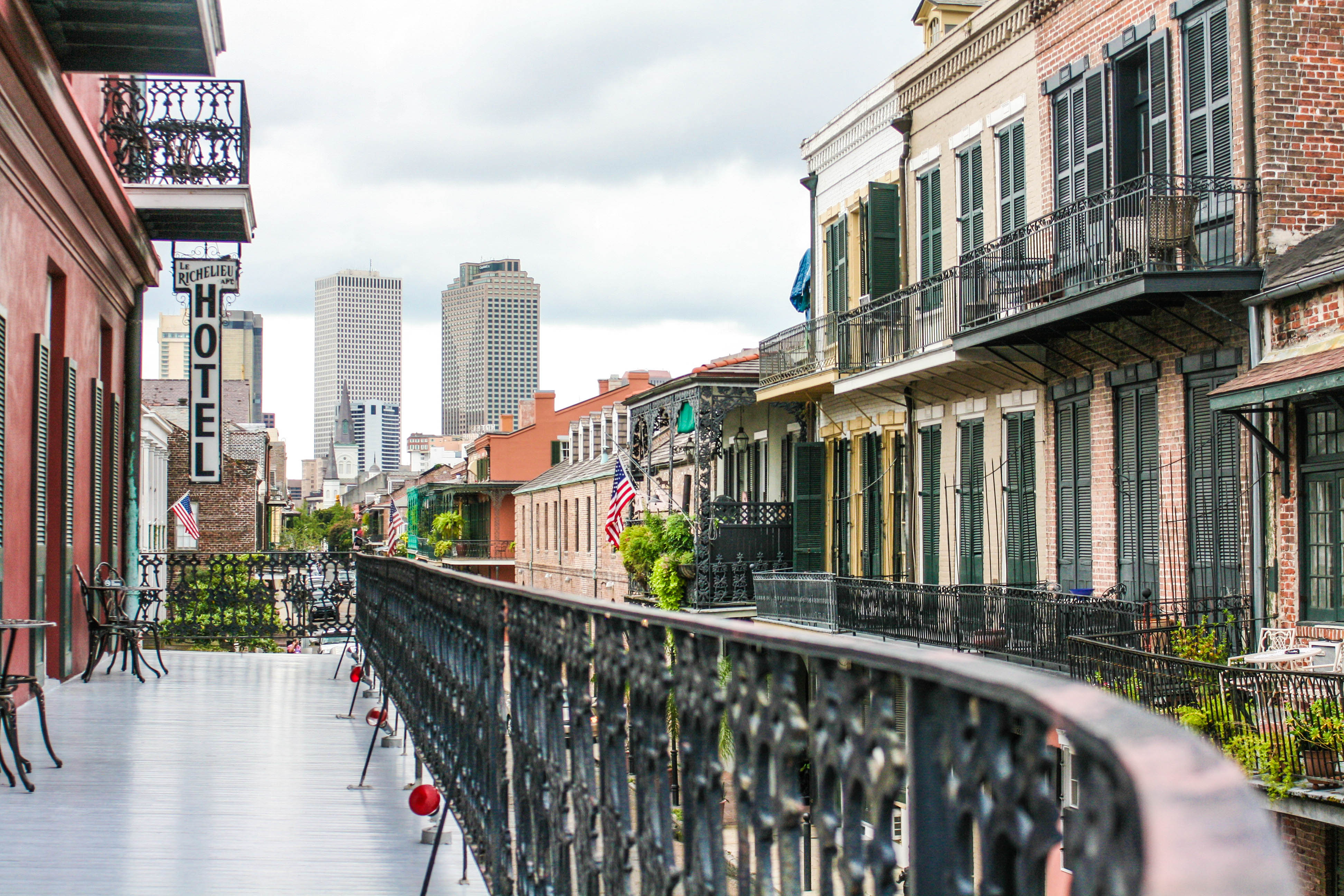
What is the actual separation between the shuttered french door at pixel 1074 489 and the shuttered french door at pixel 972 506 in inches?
75.8

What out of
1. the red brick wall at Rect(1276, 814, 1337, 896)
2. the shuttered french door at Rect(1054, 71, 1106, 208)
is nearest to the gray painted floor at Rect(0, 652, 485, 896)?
the red brick wall at Rect(1276, 814, 1337, 896)

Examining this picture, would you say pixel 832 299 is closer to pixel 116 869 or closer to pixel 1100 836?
pixel 116 869

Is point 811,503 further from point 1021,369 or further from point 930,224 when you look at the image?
point 1021,369

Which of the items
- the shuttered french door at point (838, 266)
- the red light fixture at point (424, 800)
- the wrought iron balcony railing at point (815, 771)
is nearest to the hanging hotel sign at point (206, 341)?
the shuttered french door at point (838, 266)

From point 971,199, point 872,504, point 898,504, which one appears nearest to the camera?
point 971,199

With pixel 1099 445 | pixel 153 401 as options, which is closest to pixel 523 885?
pixel 1099 445

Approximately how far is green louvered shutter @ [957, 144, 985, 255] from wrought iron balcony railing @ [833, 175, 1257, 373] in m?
0.76

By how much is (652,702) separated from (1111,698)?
176 centimetres

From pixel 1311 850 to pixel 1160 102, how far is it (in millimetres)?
8332

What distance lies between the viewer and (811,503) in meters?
24.9

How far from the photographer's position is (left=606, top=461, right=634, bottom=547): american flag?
2761 centimetres

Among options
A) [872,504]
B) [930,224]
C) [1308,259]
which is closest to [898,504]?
[872,504]

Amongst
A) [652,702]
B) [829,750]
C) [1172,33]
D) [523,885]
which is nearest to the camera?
[829,750]

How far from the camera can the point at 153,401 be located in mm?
48094
